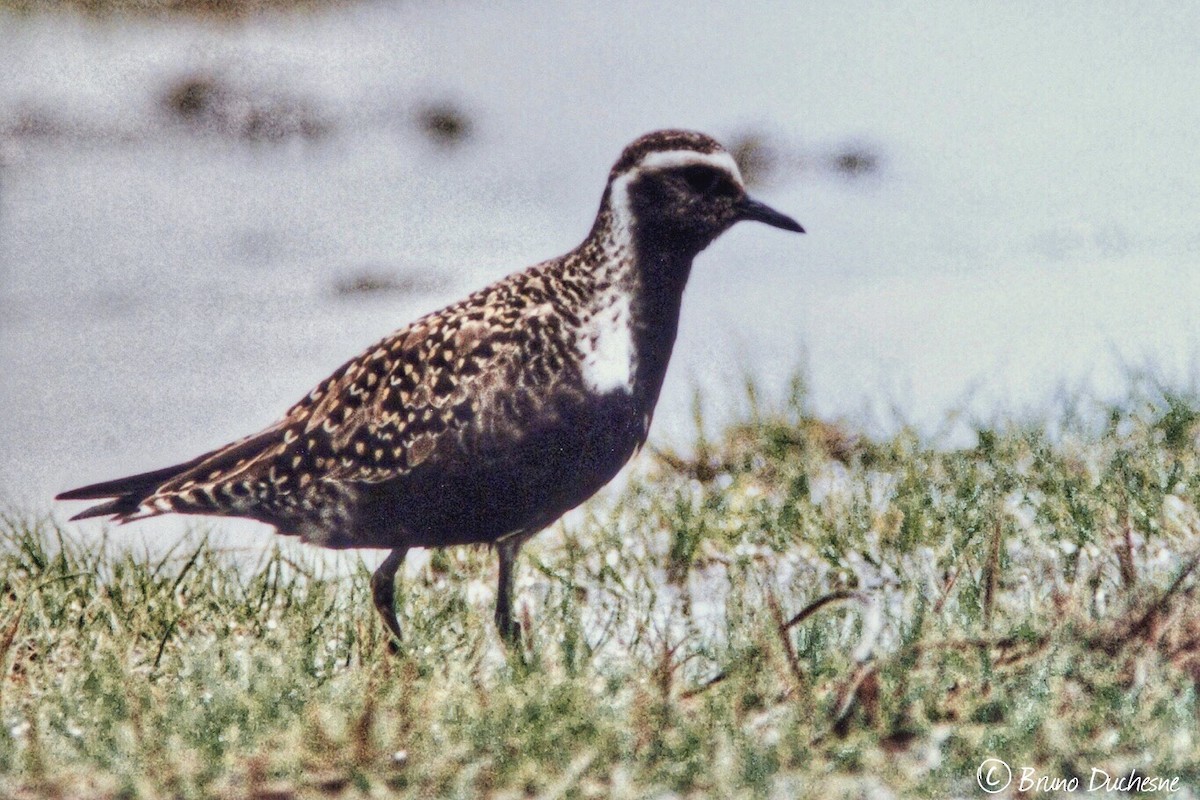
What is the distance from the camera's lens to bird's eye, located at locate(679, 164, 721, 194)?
3.63 m

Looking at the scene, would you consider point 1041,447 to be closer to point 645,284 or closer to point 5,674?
point 645,284

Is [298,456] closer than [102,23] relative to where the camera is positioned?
Yes

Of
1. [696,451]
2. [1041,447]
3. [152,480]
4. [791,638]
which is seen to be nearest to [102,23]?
[152,480]

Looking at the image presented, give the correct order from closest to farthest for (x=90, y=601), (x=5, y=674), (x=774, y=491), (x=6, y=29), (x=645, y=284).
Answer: (x=5, y=674) < (x=645, y=284) < (x=90, y=601) < (x=6, y=29) < (x=774, y=491)

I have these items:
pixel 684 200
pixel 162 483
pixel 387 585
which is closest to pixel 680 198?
pixel 684 200

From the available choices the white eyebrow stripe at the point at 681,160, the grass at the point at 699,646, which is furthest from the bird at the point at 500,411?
the grass at the point at 699,646

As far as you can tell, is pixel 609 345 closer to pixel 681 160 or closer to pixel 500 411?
pixel 500 411

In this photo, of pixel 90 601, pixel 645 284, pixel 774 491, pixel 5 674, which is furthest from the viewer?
pixel 774 491

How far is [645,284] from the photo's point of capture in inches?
141

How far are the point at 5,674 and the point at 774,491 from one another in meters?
2.32

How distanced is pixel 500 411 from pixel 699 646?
2.33 feet

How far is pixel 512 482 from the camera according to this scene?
3.43 meters

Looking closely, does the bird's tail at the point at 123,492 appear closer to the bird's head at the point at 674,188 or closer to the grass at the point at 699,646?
the grass at the point at 699,646

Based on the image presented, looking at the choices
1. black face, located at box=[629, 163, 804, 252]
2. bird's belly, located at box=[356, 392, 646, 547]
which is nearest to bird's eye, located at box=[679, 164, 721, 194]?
black face, located at box=[629, 163, 804, 252]
